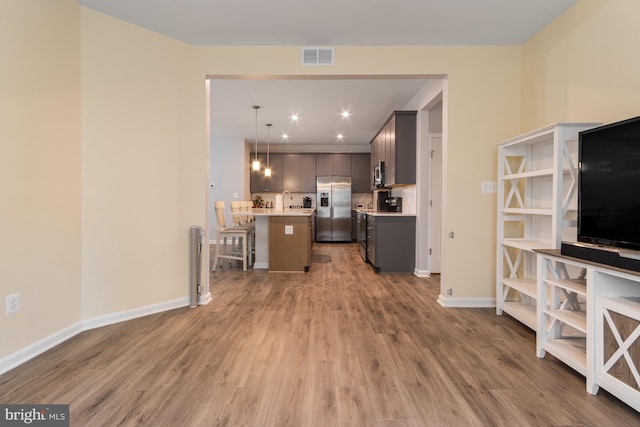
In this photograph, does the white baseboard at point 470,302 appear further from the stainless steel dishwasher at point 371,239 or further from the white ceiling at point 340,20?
the white ceiling at point 340,20

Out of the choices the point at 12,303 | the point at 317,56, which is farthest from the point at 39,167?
the point at 317,56

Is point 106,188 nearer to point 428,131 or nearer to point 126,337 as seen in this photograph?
point 126,337

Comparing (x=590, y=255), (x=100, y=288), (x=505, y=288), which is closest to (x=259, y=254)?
(x=100, y=288)

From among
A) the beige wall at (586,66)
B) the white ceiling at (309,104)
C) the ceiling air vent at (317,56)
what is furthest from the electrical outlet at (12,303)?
the beige wall at (586,66)

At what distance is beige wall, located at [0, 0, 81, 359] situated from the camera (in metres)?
1.92

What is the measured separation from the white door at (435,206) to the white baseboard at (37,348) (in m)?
4.24

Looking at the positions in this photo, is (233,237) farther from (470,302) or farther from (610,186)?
(610,186)

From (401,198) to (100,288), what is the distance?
4.44 metres

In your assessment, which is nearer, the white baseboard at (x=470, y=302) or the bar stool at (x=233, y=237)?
the white baseboard at (x=470, y=302)

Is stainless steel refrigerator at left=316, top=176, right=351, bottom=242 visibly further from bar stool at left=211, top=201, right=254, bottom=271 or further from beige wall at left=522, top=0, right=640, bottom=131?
beige wall at left=522, top=0, right=640, bottom=131

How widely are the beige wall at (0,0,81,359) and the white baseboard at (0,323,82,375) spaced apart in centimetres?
4

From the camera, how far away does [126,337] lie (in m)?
2.42

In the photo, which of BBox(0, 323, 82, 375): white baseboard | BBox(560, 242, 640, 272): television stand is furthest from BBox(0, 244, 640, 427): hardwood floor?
BBox(560, 242, 640, 272): television stand

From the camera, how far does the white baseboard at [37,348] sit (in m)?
1.91
